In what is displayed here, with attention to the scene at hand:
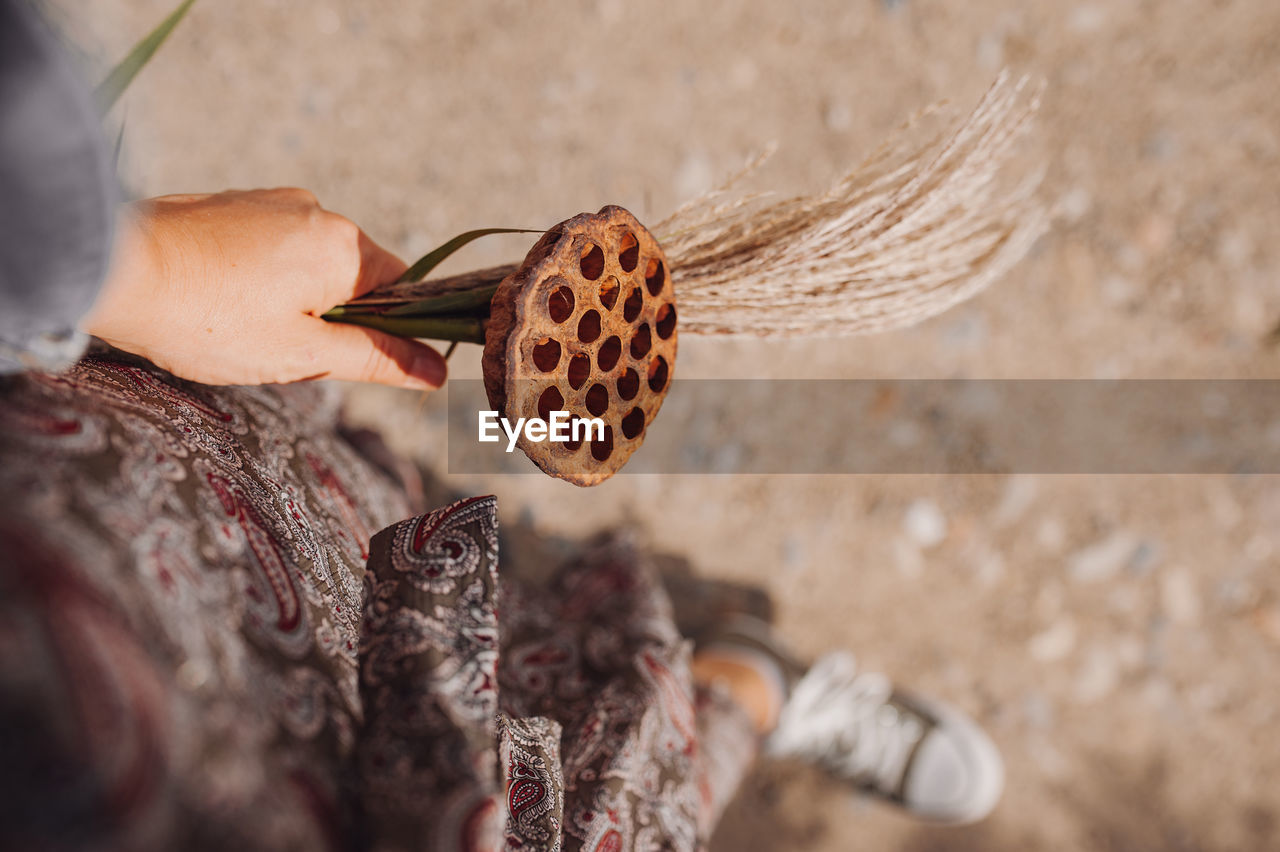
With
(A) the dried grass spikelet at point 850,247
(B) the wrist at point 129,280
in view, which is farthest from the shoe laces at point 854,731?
(B) the wrist at point 129,280

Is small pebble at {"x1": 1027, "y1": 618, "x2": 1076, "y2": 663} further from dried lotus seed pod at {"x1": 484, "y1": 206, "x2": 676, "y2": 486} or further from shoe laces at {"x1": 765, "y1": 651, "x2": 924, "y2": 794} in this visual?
dried lotus seed pod at {"x1": 484, "y1": 206, "x2": 676, "y2": 486}

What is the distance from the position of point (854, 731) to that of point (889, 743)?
0.28 ft

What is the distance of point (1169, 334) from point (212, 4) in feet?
6.78

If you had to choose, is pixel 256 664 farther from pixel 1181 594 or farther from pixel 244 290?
pixel 1181 594

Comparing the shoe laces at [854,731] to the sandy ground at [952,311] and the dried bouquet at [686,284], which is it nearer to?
the sandy ground at [952,311]

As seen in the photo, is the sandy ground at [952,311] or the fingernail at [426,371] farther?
the sandy ground at [952,311]

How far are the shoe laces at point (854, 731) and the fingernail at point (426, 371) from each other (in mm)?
1088

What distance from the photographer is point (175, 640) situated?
0.40m

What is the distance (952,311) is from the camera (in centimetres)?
144

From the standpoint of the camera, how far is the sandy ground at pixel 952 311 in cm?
140

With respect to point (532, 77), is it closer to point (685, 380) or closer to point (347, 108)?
point (347, 108)

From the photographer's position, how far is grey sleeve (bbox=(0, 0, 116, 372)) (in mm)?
356

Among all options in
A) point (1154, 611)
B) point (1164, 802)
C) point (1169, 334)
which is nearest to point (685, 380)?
point (1169, 334)

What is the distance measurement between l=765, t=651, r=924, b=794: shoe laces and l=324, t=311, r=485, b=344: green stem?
3.85ft
